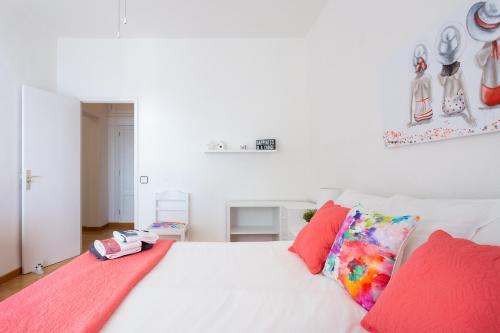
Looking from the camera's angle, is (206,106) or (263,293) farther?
(206,106)

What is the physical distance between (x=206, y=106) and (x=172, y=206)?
54.0 inches

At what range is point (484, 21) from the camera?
999 mm

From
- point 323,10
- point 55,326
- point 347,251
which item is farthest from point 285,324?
point 323,10

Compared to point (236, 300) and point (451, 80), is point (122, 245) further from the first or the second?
point (451, 80)

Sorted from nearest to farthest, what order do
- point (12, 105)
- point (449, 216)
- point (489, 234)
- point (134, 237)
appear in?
point (489, 234), point (449, 216), point (134, 237), point (12, 105)

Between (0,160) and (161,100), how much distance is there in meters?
1.73

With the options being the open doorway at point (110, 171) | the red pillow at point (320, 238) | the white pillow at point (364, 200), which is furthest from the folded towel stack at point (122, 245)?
the open doorway at point (110, 171)

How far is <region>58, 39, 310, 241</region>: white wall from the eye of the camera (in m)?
3.24

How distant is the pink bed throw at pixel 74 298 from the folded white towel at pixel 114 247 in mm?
77

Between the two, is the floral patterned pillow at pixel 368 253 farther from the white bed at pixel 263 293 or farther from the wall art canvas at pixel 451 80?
the wall art canvas at pixel 451 80

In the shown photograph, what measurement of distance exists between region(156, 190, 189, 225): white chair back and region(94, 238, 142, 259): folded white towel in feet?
5.36

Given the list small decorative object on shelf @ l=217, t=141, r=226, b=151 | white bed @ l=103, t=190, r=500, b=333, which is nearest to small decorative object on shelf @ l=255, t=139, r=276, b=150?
small decorative object on shelf @ l=217, t=141, r=226, b=151

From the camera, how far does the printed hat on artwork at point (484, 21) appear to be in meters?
0.95

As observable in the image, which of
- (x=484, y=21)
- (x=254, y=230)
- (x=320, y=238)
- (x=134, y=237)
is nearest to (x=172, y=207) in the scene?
(x=254, y=230)
